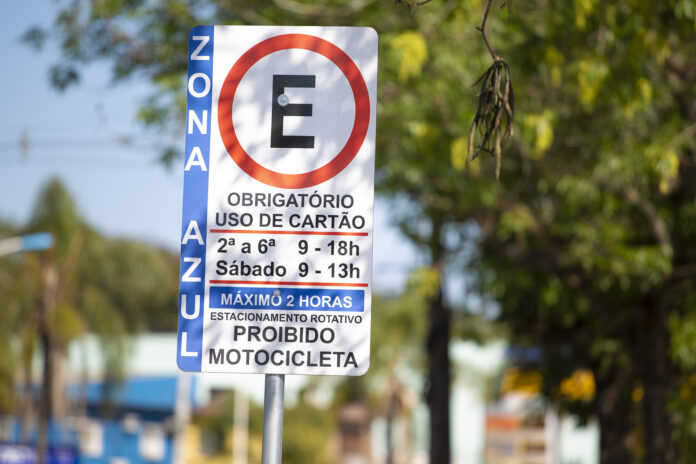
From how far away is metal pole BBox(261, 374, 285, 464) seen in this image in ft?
9.53

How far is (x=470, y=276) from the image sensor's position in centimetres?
1772

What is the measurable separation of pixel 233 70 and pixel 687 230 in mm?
11012

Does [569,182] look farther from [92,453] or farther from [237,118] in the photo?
[92,453]

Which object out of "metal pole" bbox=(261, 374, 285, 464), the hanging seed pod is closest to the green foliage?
the hanging seed pod

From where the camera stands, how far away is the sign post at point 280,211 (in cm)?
296

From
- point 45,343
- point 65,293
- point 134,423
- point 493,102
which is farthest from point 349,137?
point 134,423

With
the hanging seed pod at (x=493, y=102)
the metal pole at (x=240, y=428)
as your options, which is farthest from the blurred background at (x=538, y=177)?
the metal pole at (x=240, y=428)

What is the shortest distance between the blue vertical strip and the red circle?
0.07 metres

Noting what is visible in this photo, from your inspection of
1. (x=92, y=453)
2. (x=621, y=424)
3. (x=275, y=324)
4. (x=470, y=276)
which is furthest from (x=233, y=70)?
(x=92, y=453)

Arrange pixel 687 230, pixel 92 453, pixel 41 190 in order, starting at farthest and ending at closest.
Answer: pixel 92 453
pixel 41 190
pixel 687 230

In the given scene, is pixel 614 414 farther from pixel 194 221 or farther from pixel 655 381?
pixel 194 221

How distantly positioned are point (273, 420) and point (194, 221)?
0.66 m

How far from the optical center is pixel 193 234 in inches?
118

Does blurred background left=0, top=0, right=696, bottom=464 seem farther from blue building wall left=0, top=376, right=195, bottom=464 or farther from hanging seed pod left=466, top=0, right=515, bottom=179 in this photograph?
blue building wall left=0, top=376, right=195, bottom=464
